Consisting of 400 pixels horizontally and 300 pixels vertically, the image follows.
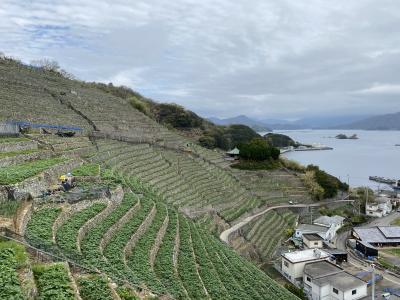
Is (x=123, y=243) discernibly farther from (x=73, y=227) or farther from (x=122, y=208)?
(x=122, y=208)

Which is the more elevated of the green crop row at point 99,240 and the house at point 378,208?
the green crop row at point 99,240

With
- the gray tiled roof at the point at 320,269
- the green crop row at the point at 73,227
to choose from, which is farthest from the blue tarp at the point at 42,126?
the gray tiled roof at the point at 320,269

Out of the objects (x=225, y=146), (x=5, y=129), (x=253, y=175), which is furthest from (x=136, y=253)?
(x=225, y=146)

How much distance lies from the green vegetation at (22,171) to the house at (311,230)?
67.0 feet

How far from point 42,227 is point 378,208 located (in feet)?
141

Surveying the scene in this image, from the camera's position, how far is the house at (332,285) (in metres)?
20.4

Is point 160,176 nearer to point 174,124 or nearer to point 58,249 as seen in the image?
point 58,249

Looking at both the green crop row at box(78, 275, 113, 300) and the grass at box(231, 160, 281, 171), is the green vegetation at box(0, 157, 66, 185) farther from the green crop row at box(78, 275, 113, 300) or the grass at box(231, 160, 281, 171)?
the grass at box(231, 160, 281, 171)

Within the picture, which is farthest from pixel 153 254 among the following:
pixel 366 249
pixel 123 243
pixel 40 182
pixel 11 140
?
pixel 366 249

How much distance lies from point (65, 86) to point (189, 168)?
2227 centimetres

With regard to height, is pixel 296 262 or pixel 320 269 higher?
pixel 296 262

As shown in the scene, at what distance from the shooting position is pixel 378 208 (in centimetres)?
4469

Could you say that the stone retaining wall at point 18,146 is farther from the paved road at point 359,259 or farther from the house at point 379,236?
the house at point 379,236

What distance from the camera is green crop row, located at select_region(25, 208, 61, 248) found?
33.8 ft
